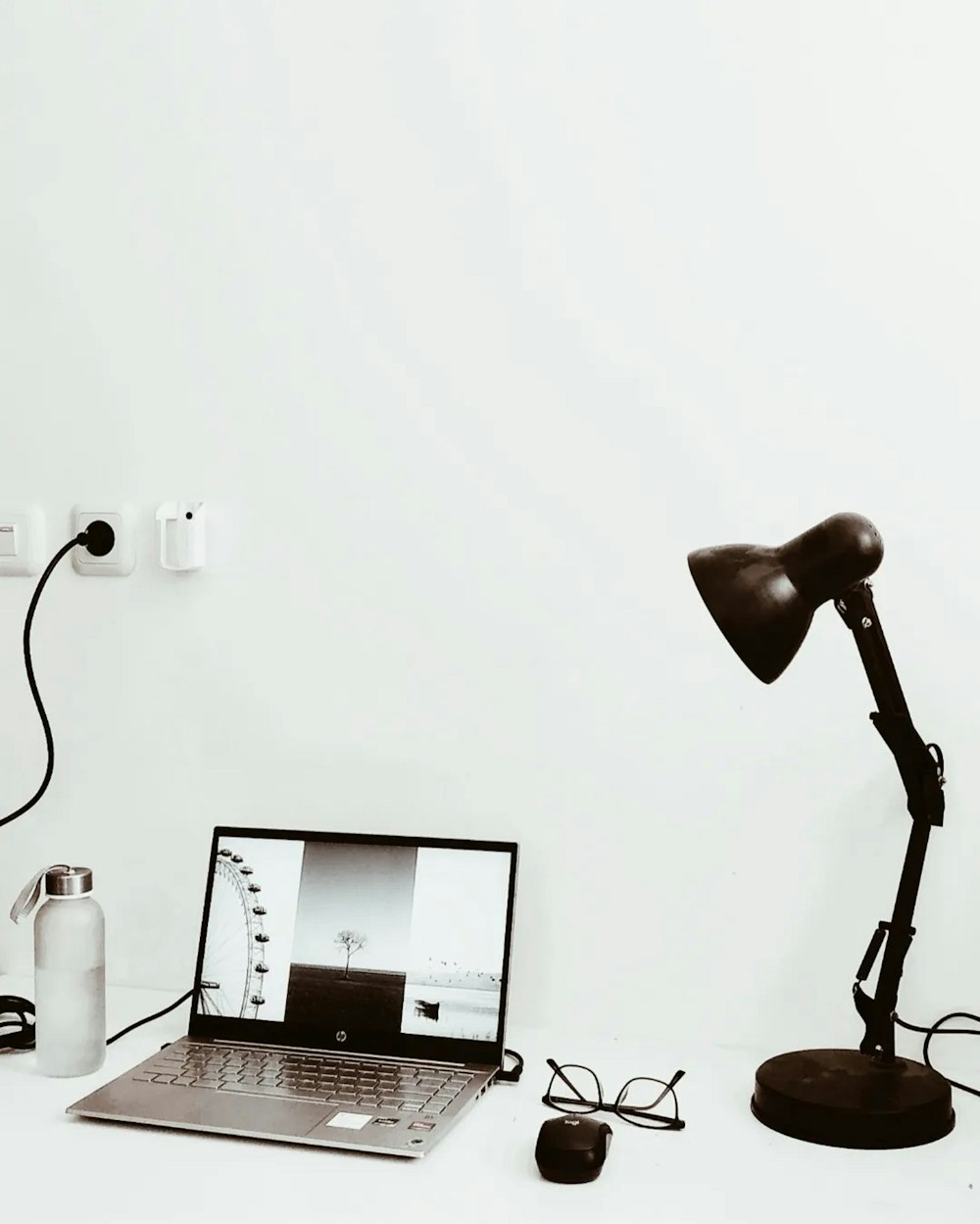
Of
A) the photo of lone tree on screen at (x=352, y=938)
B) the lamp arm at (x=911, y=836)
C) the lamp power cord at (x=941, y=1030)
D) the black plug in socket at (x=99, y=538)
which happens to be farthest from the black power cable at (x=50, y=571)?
the lamp power cord at (x=941, y=1030)

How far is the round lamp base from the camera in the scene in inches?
37.5

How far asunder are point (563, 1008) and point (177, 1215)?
50cm

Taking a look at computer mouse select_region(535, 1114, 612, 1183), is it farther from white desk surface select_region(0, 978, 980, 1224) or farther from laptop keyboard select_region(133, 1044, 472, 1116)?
laptop keyboard select_region(133, 1044, 472, 1116)

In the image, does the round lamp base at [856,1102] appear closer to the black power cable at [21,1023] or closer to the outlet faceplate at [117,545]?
the black power cable at [21,1023]

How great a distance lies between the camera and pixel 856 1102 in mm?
963

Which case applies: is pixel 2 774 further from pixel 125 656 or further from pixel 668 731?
pixel 668 731

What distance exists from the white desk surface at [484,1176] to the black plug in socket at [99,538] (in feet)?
1.89

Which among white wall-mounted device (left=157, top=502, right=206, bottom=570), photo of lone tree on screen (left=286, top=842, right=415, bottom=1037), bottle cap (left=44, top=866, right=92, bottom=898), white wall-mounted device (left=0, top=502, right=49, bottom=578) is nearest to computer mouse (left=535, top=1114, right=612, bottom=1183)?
photo of lone tree on screen (left=286, top=842, right=415, bottom=1037)

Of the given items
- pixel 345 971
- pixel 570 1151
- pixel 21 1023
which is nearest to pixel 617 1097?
pixel 570 1151

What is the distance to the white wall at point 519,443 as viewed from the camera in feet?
3.80

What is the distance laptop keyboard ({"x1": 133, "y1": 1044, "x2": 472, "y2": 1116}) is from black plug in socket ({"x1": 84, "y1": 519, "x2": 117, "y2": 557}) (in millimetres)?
545

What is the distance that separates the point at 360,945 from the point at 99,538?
55 centimetres

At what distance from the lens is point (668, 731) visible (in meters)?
1.22

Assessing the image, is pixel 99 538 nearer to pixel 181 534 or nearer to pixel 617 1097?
pixel 181 534
